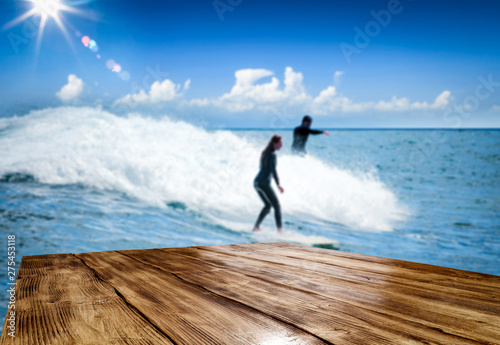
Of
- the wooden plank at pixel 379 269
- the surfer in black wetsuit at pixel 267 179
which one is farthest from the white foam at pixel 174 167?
the wooden plank at pixel 379 269

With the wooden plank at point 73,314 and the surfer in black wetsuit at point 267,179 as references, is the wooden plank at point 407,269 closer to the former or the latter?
the wooden plank at point 73,314

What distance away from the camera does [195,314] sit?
0.56 meters

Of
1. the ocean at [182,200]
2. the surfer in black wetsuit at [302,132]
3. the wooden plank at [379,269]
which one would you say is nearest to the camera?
the wooden plank at [379,269]

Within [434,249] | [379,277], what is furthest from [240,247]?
[434,249]

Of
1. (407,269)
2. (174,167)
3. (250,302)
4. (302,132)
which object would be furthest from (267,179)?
(250,302)

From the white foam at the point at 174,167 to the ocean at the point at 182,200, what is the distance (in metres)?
0.03

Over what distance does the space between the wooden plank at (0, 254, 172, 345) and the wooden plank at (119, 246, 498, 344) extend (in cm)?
18

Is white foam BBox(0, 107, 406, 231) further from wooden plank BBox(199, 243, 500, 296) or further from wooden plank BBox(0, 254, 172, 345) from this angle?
wooden plank BBox(0, 254, 172, 345)

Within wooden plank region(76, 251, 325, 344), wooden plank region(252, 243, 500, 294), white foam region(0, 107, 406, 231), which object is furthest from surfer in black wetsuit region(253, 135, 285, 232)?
wooden plank region(76, 251, 325, 344)

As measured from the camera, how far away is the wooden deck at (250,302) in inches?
19.3

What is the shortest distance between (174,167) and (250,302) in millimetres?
7814

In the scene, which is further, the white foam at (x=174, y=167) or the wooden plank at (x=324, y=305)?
the white foam at (x=174, y=167)

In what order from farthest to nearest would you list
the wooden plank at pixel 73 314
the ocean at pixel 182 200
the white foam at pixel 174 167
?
1. the white foam at pixel 174 167
2. the ocean at pixel 182 200
3. the wooden plank at pixel 73 314

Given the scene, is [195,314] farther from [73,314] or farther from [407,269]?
[407,269]
